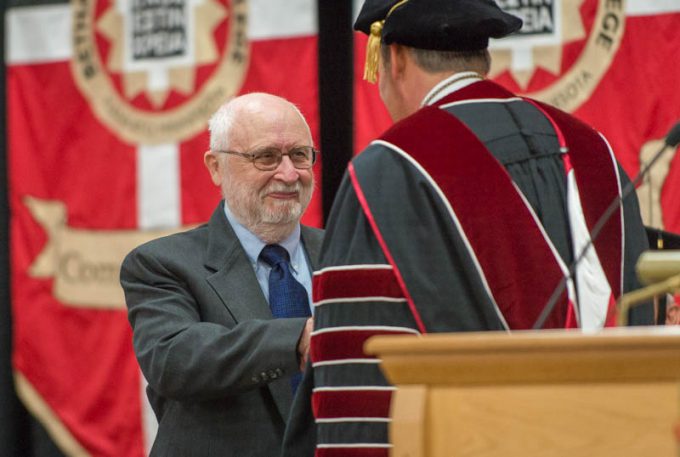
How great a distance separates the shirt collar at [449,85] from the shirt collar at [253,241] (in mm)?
1075

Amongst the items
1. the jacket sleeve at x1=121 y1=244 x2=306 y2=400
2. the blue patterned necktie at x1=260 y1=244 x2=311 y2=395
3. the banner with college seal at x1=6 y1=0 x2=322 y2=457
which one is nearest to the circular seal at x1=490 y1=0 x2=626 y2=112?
the banner with college seal at x1=6 y1=0 x2=322 y2=457

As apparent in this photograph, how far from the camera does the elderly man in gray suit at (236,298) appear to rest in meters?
3.44

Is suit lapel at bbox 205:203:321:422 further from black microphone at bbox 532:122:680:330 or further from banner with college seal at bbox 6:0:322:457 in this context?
banner with college seal at bbox 6:0:322:457

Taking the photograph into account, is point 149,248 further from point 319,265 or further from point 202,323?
point 319,265

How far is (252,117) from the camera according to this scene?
13.0 ft


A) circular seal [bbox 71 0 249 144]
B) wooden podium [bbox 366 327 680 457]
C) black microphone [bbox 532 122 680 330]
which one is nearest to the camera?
wooden podium [bbox 366 327 680 457]

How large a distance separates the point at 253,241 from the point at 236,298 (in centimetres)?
27

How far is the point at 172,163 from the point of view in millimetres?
6664

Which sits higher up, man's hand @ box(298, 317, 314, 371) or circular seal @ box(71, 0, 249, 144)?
circular seal @ box(71, 0, 249, 144)

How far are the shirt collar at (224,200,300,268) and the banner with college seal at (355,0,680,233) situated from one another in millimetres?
1805

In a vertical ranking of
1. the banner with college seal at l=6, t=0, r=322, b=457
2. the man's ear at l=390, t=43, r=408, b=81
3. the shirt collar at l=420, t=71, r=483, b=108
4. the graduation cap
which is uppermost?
the graduation cap

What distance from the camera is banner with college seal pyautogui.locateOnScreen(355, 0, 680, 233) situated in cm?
530

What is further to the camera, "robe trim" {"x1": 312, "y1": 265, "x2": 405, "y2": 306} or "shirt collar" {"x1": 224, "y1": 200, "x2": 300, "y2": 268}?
Answer: "shirt collar" {"x1": 224, "y1": 200, "x2": 300, "y2": 268}

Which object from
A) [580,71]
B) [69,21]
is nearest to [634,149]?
[580,71]
